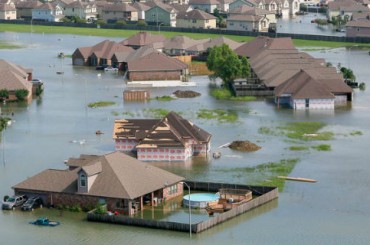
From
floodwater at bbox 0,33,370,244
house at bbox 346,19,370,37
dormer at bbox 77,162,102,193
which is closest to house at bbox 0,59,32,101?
floodwater at bbox 0,33,370,244

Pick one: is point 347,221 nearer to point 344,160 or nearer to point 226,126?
point 344,160

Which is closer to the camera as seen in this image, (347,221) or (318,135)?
(347,221)

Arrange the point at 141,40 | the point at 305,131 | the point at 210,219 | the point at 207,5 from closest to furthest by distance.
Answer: the point at 210,219 < the point at 305,131 < the point at 141,40 < the point at 207,5

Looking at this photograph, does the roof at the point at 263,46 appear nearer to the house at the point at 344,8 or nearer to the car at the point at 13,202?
the house at the point at 344,8

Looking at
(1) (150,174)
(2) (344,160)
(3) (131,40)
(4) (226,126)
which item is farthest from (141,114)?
(3) (131,40)

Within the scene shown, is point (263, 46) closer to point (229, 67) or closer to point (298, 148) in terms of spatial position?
point (229, 67)

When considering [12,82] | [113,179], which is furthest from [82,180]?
[12,82]

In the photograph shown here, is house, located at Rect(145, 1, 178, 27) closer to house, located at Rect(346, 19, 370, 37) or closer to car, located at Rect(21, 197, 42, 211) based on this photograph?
house, located at Rect(346, 19, 370, 37)
